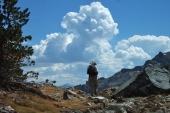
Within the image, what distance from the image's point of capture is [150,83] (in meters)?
22.6

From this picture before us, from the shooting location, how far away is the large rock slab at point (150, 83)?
21.9 m

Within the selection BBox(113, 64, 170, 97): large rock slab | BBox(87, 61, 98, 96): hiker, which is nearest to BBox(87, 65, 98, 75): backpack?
BBox(87, 61, 98, 96): hiker

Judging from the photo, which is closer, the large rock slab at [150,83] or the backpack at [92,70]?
the large rock slab at [150,83]

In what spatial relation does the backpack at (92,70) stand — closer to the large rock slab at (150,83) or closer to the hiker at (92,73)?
the hiker at (92,73)

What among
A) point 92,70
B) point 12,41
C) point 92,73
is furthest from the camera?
point 92,73

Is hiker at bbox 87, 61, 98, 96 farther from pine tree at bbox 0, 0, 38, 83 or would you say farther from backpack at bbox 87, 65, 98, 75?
pine tree at bbox 0, 0, 38, 83

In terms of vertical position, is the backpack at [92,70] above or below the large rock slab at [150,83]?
above

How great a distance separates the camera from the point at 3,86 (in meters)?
16.4

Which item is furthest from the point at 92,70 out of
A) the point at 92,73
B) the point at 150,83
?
the point at 150,83

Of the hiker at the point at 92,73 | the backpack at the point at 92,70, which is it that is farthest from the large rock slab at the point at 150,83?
the backpack at the point at 92,70

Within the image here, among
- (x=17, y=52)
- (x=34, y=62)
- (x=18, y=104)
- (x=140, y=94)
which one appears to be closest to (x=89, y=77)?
(x=140, y=94)

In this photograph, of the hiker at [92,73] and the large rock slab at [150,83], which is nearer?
the large rock slab at [150,83]

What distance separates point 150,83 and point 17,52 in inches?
556

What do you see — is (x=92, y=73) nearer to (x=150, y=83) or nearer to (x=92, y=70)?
(x=92, y=70)
